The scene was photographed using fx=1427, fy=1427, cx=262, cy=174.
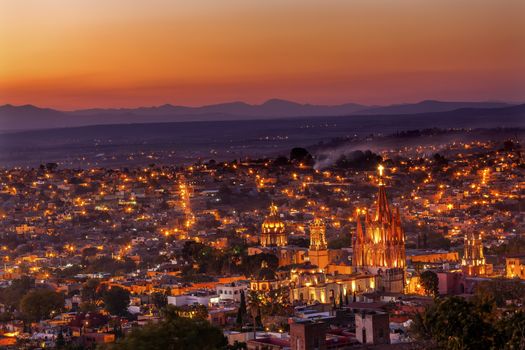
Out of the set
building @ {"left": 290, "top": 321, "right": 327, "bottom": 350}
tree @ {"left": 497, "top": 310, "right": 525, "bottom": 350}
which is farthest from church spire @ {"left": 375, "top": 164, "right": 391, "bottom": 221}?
tree @ {"left": 497, "top": 310, "right": 525, "bottom": 350}

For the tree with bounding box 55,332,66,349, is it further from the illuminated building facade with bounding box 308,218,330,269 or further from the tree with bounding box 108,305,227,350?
the illuminated building facade with bounding box 308,218,330,269

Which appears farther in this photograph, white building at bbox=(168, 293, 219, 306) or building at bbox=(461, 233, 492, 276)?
building at bbox=(461, 233, 492, 276)

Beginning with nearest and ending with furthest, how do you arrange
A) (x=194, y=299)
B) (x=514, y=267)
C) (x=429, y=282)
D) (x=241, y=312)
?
(x=241, y=312), (x=194, y=299), (x=429, y=282), (x=514, y=267)

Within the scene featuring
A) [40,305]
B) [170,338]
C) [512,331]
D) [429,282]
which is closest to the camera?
[512,331]

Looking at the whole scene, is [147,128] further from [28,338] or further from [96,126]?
[28,338]

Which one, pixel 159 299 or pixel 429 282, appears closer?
pixel 159 299

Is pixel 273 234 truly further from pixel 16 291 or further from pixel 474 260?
pixel 16 291

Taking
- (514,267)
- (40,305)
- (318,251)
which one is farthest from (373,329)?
(318,251)
